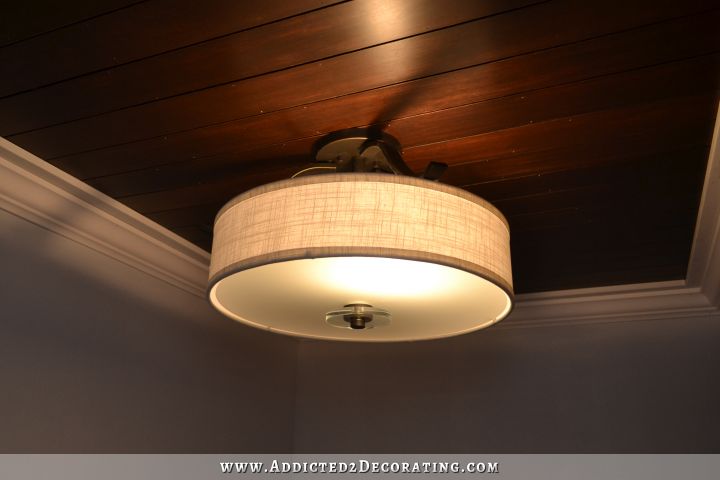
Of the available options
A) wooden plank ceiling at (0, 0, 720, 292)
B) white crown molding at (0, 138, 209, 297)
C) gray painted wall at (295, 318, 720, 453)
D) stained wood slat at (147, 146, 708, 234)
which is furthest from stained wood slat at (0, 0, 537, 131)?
gray painted wall at (295, 318, 720, 453)

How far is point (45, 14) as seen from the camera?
1255mm

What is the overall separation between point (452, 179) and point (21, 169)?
3.93 feet

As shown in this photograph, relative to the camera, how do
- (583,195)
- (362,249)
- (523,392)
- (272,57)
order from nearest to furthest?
(362,249) → (272,57) → (583,195) → (523,392)

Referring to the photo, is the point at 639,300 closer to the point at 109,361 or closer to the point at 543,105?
the point at 543,105

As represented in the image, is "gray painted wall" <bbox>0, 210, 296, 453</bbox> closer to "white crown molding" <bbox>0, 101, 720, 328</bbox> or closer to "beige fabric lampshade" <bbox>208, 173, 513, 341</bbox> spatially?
"white crown molding" <bbox>0, 101, 720, 328</bbox>

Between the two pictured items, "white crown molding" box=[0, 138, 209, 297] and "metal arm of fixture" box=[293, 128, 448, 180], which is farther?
"white crown molding" box=[0, 138, 209, 297]

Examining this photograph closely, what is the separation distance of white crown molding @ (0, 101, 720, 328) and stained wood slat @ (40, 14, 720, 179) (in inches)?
4.3

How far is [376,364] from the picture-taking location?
3070 millimetres

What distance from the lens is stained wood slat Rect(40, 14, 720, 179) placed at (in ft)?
4.26

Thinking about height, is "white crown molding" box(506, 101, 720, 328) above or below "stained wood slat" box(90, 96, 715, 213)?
above

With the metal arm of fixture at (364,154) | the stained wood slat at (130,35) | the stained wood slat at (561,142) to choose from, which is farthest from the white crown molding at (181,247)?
the metal arm of fixture at (364,154)

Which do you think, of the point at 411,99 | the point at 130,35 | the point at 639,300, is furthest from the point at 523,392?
the point at 130,35

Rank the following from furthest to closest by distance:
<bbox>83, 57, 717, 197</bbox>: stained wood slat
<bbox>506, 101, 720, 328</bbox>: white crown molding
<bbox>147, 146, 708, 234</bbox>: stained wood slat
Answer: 1. <bbox>506, 101, 720, 328</bbox>: white crown molding
2. <bbox>147, 146, 708, 234</bbox>: stained wood slat
3. <bbox>83, 57, 717, 197</bbox>: stained wood slat

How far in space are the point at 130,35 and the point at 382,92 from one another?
54cm
